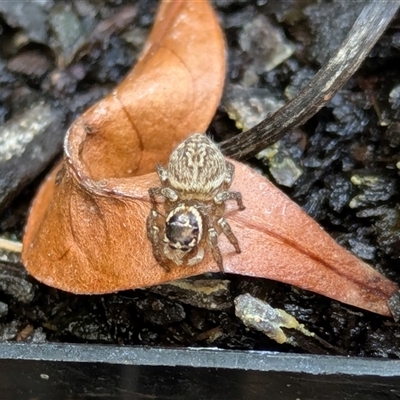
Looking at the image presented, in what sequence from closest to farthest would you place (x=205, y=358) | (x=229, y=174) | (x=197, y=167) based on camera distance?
(x=205, y=358) → (x=229, y=174) → (x=197, y=167)

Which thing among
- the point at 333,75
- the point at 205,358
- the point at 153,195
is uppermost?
the point at 333,75

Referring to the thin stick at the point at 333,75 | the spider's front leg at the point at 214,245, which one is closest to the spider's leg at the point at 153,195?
the spider's front leg at the point at 214,245

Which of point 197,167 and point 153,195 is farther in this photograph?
point 197,167

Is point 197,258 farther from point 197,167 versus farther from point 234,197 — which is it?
point 197,167

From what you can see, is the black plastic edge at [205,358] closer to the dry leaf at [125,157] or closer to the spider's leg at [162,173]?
the dry leaf at [125,157]

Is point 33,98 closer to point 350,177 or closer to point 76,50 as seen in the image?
point 76,50

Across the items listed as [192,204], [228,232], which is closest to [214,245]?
[228,232]

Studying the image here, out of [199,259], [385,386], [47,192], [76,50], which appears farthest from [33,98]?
[385,386]
